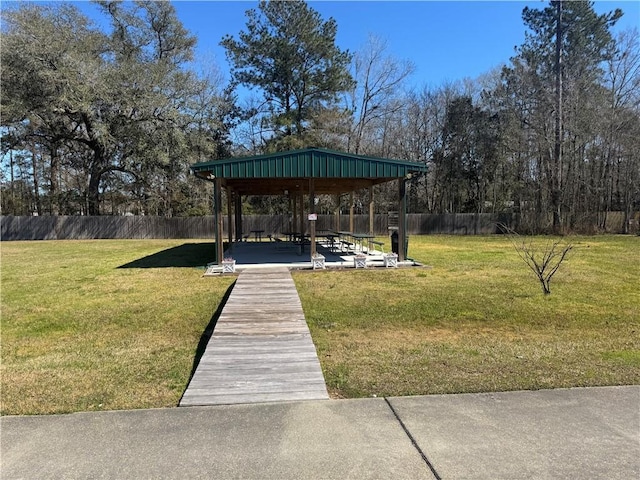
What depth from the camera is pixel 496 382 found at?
3.37 meters

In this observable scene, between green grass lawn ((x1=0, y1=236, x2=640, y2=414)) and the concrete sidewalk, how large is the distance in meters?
0.32

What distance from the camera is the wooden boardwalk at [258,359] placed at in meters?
3.10

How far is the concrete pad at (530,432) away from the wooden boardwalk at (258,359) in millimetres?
861

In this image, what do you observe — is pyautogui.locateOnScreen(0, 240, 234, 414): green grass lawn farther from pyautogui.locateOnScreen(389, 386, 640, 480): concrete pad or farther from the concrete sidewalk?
pyautogui.locateOnScreen(389, 386, 640, 480): concrete pad

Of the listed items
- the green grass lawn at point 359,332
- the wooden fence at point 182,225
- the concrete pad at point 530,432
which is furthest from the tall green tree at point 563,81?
the concrete pad at point 530,432

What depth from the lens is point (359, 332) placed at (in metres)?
4.95

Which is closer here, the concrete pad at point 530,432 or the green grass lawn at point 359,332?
the concrete pad at point 530,432

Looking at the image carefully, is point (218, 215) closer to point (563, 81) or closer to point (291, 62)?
point (291, 62)

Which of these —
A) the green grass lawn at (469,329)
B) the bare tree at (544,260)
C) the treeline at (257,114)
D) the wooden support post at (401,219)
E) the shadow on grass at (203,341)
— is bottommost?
the shadow on grass at (203,341)

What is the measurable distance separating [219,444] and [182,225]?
22.0 m

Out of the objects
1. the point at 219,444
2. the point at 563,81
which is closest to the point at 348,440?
the point at 219,444

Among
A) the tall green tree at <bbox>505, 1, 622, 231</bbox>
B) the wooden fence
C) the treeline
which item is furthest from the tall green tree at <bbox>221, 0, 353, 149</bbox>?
the tall green tree at <bbox>505, 1, 622, 231</bbox>

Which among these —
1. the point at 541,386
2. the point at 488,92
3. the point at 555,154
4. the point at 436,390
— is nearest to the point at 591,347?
the point at 541,386

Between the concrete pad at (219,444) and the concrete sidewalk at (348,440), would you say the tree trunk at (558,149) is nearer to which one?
the concrete sidewalk at (348,440)
